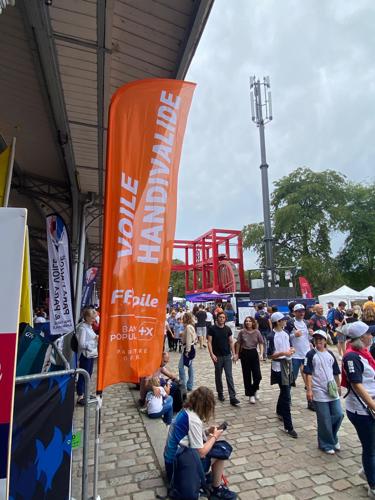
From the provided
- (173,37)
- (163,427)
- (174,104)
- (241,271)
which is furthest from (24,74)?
(241,271)

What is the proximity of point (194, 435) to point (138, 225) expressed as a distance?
2079mm

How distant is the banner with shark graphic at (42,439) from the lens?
83.9 inches

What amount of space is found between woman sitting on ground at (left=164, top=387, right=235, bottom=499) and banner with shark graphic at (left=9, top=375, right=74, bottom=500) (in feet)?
3.73

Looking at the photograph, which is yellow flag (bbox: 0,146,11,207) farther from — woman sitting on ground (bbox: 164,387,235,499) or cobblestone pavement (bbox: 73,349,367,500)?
cobblestone pavement (bbox: 73,349,367,500)

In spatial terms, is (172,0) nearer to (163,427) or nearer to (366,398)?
(366,398)

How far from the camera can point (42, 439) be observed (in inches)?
89.0

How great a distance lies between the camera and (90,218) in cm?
1116

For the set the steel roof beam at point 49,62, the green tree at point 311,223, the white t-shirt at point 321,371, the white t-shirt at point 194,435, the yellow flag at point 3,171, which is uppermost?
the green tree at point 311,223

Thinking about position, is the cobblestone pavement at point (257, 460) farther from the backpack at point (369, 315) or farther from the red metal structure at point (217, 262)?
the red metal structure at point (217, 262)

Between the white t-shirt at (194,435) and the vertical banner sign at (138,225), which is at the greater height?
the vertical banner sign at (138,225)

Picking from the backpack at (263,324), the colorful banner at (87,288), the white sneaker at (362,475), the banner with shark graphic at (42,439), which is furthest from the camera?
the colorful banner at (87,288)

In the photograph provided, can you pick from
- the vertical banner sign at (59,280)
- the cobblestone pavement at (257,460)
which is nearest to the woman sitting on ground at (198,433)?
the cobblestone pavement at (257,460)

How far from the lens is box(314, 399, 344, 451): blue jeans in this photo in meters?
4.22

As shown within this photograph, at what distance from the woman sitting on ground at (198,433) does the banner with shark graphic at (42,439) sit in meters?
1.14
